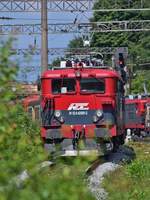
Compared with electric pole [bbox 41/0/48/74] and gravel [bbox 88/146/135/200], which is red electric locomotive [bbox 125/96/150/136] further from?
gravel [bbox 88/146/135/200]

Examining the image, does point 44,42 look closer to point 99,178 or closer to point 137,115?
point 99,178

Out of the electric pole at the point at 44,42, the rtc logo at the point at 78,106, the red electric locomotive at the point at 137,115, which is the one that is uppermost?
the electric pole at the point at 44,42

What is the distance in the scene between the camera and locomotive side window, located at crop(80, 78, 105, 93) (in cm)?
2217

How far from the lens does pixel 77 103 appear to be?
22.2m

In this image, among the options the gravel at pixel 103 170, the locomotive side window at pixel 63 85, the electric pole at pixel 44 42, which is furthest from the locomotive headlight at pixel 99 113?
the electric pole at pixel 44 42

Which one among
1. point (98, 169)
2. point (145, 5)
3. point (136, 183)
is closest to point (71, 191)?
point (136, 183)

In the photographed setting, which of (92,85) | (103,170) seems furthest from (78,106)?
(103,170)

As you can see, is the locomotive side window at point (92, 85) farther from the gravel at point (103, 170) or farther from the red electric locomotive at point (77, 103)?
the gravel at point (103, 170)

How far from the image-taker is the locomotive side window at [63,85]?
2219cm

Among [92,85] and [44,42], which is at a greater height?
[44,42]

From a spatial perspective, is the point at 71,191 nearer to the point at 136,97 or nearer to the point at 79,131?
the point at 79,131

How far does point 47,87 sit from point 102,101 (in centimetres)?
162

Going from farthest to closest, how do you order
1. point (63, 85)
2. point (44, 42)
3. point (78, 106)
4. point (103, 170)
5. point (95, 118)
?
1. point (44, 42)
2. point (63, 85)
3. point (78, 106)
4. point (95, 118)
5. point (103, 170)

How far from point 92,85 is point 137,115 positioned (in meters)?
30.0
